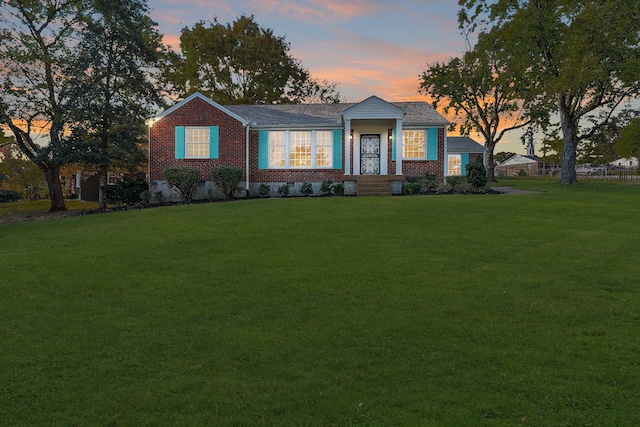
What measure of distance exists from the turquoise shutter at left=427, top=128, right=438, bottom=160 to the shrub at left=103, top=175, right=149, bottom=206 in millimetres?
15397

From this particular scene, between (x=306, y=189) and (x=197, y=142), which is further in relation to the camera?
(x=197, y=142)

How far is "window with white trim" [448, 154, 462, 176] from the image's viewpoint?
42.2 m

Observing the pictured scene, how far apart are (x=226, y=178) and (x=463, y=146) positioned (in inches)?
1185

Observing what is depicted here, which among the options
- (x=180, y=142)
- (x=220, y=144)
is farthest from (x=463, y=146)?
(x=180, y=142)

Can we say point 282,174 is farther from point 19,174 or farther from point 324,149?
point 19,174

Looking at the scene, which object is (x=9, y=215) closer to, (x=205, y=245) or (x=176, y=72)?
(x=205, y=245)

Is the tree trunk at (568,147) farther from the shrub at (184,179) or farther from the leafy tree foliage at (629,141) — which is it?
the shrub at (184,179)

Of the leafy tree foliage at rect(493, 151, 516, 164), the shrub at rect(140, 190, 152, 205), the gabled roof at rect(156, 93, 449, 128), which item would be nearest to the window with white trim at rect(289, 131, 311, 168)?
the gabled roof at rect(156, 93, 449, 128)

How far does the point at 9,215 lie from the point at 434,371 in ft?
80.9

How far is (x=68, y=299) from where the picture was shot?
21.8 feet

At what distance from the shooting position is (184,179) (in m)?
21.3

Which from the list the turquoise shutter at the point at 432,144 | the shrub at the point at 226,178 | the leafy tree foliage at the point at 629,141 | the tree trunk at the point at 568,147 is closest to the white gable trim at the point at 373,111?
the turquoise shutter at the point at 432,144

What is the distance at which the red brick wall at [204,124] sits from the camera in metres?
23.2

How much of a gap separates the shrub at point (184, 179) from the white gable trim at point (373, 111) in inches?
323
